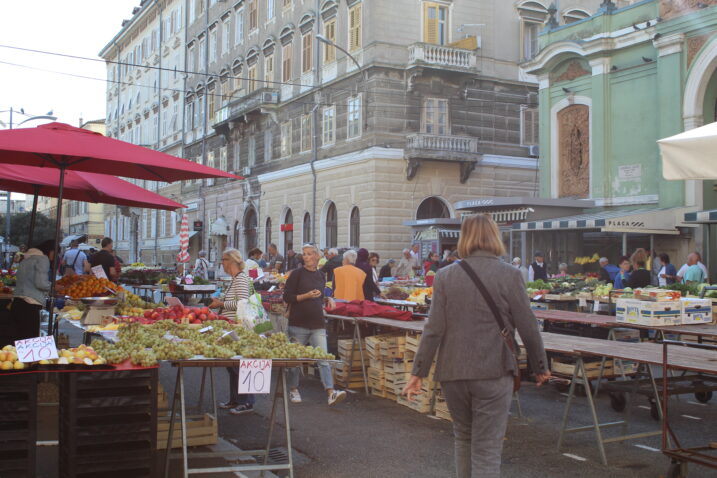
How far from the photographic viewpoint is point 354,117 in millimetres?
31297

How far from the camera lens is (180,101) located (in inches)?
2051

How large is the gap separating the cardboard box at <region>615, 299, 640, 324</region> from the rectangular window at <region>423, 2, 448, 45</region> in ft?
75.2

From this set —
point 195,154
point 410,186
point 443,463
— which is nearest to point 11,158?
point 443,463

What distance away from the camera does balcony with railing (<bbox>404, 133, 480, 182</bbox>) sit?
98.0 ft

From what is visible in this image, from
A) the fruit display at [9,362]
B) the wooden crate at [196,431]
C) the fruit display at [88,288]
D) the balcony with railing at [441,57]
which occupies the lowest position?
the wooden crate at [196,431]

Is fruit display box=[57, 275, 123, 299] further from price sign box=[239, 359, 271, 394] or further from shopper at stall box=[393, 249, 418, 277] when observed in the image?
shopper at stall box=[393, 249, 418, 277]

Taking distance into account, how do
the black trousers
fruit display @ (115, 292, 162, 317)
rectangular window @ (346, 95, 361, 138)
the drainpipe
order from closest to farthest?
fruit display @ (115, 292, 162, 317), the black trousers, rectangular window @ (346, 95, 361, 138), the drainpipe

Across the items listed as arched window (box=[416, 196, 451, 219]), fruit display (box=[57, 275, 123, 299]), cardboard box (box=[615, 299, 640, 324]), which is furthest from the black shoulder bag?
arched window (box=[416, 196, 451, 219])

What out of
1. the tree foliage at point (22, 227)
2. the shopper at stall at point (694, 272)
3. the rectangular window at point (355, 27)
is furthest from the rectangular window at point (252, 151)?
the tree foliage at point (22, 227)

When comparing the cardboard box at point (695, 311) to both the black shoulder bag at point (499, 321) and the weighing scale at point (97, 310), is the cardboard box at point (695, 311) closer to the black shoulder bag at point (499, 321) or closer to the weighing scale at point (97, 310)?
the black shoulder bag at point (499, 321)

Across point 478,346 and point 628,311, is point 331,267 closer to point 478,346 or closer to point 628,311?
point 628,311

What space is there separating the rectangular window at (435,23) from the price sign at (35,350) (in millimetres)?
27717

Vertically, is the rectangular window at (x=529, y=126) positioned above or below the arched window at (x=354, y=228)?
above

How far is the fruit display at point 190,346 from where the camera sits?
18.4 feet
